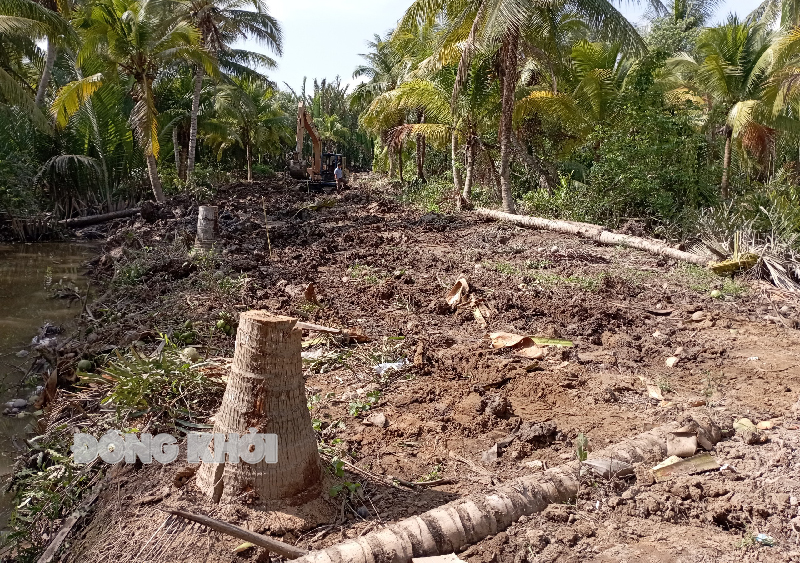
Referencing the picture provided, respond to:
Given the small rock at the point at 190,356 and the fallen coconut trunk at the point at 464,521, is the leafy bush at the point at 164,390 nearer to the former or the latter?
the small rock at the point at 190,356

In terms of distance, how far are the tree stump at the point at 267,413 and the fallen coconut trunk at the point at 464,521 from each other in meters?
0.53

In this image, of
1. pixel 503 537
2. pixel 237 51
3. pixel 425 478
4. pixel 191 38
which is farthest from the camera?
pixel 237 51

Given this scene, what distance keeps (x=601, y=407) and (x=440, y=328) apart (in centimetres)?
213

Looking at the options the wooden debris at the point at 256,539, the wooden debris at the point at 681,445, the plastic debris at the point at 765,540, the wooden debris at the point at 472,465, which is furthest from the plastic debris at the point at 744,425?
the wooden debris at the point at 256,539

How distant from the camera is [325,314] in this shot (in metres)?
6.16

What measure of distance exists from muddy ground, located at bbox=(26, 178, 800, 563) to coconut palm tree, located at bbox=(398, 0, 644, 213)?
388 centimetres

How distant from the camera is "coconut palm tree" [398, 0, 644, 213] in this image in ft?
34.4

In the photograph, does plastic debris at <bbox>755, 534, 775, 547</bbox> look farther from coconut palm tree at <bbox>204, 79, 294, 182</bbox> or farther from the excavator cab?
coconut palm tree at <bbox>204, 79, 294, 182</bbox>

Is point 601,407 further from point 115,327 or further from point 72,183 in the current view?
point 72,183

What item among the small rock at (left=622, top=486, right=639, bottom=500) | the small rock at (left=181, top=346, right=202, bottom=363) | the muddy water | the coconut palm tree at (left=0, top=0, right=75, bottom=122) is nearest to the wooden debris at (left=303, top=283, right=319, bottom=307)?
the small rock at (left=181, top=346, right=202, bottom=363)

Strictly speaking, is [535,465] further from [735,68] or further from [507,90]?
[735,68]

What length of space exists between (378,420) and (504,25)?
870 cm

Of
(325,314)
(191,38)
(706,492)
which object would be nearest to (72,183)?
(191,38)

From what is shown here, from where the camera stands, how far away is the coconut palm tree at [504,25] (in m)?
10.5
